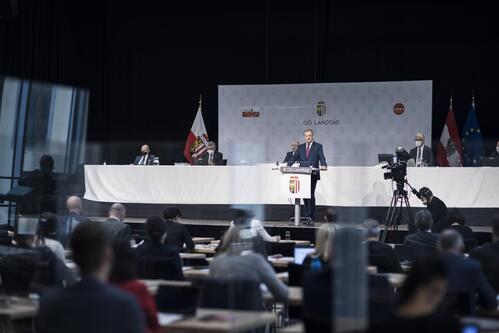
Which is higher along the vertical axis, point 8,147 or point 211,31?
point 211,31

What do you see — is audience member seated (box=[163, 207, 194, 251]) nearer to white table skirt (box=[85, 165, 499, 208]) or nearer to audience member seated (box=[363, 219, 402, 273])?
audience member seated (box=[363, 219, 402, 273])

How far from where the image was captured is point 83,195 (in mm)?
13945

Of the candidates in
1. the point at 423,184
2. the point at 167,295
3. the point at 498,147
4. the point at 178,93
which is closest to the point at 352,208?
the point at 423,184

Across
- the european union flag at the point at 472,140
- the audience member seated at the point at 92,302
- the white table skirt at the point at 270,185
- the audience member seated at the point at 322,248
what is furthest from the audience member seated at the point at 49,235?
the european union flag at the point at 472,140

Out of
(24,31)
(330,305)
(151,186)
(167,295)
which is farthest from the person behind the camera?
(24,31)

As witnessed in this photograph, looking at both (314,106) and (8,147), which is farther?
(314,106)

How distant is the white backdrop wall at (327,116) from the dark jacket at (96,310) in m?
11.6

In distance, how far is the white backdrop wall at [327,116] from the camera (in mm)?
15492

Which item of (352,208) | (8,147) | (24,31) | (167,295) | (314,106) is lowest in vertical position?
(167,295)

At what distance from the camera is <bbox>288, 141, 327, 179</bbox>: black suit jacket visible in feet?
41.9

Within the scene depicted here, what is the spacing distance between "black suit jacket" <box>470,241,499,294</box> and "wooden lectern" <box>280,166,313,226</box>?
20.4 ft

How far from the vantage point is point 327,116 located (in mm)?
16125

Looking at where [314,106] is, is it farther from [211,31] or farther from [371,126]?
[211,31]

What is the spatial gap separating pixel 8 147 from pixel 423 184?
7.04 m
